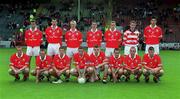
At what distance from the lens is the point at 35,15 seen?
1373 inches

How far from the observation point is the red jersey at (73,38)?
13.4 metres

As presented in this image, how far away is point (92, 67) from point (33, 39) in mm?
2600

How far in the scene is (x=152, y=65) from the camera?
1184 centimetres

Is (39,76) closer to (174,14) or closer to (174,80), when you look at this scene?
(174,80)

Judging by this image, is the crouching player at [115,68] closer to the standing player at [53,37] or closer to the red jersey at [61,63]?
the red jersey at [61,63]

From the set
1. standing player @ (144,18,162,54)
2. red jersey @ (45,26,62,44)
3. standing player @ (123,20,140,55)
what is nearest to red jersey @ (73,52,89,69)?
standing player @ (123,20,140,55)

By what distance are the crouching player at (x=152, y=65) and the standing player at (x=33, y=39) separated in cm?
347

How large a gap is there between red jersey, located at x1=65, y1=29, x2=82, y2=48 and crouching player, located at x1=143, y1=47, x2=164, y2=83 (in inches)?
96.9

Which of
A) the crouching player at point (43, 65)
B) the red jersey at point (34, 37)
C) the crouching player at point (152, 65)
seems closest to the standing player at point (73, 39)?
the red jersey at point (34, 37)

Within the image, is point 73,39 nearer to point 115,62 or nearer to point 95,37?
point 95,37

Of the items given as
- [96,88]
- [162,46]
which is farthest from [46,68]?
[162,46]

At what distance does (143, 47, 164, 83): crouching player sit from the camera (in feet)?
38.3

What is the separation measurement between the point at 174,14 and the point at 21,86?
84.2 ft

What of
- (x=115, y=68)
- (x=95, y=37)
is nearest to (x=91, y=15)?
(x=95, y=37)
